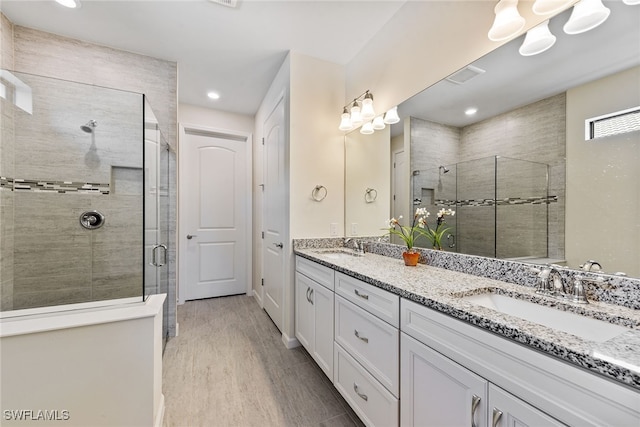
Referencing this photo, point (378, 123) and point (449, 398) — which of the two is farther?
point (378, 123)

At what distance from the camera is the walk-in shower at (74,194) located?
1872 mm

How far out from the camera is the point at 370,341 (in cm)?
132

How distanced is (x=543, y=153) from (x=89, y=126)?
302 cm

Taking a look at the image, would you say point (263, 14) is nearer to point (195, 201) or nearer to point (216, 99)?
point (216, 99)

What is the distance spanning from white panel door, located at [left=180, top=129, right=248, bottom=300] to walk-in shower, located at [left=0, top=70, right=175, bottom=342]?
1.37 meters

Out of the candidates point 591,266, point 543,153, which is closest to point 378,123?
point 543,153

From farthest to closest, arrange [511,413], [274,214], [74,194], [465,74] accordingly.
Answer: [274,214] → [74,194] → [465,74] → [511,413]

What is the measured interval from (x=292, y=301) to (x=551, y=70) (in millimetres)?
2291

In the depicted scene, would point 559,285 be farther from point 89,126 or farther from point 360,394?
point 89,126

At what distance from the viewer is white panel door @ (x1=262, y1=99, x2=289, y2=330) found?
253 cm

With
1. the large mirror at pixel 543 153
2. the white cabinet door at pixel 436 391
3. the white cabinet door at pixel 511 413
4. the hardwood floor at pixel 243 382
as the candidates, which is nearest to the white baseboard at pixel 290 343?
the hardwood floor at pixel 243 382

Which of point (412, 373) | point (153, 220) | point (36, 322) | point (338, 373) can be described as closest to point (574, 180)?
point (412, 373)

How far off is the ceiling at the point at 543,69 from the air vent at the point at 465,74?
0.06ft

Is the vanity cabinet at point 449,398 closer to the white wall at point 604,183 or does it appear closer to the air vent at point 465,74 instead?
the white wall at point 604,183
